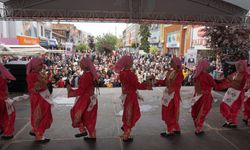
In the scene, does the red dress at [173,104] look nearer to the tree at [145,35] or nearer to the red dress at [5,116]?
the red dress at [5,116]

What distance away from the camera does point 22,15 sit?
724cm

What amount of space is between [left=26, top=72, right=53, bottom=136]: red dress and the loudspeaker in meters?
4.67

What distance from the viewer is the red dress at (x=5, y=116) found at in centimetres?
436

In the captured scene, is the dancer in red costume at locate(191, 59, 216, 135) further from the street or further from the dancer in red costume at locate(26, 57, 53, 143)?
the dancer in red costume at locate(26, 57, 53, 143)

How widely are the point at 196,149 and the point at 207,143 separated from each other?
387 mm

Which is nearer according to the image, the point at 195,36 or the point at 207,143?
the point at 207,143

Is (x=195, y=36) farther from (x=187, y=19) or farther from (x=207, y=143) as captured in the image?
(x=207, y=143)

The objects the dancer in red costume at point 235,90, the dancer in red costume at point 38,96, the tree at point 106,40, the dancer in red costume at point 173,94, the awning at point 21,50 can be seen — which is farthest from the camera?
the tree at point 106,40

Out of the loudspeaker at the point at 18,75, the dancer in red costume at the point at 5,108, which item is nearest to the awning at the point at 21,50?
the loudspeaker at the point at 18,75

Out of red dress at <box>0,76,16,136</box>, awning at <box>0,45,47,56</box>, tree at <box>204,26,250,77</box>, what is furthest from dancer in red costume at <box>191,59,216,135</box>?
awning at <box>0,45,47,56</box>

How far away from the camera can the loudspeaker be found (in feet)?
27.7

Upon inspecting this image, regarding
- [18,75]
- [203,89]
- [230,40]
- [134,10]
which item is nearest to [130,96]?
[203,89]

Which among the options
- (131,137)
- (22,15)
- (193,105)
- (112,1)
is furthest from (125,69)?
(22,15)

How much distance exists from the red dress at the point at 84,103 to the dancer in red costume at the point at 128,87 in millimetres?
567
